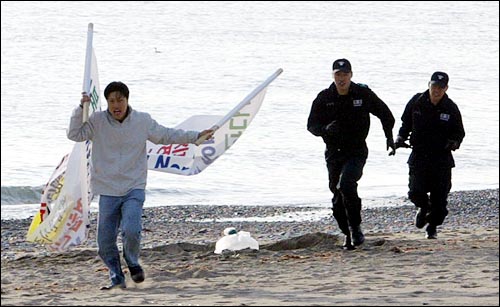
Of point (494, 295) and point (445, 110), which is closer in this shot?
point (494, 295)

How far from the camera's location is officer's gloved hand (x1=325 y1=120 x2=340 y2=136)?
10516 millimetres

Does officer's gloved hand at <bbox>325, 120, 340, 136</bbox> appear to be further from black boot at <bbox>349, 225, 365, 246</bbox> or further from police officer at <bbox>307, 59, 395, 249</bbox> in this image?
black boot at <bbox>349, 225, 365, 246</bbox>

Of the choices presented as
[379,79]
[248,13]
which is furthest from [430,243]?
[248,13]

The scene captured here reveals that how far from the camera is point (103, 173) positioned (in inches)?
333

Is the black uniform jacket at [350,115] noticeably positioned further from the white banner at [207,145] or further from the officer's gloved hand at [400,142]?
the white banner at [207,145]

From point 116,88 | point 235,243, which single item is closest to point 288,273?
point 235,243

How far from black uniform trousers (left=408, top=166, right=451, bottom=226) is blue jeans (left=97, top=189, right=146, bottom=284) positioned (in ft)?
12.1

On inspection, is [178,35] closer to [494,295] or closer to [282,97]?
[282,97]

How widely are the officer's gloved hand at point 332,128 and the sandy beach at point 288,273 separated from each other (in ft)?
3.40

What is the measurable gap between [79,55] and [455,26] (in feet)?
86.4

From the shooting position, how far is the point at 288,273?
9.48 meters

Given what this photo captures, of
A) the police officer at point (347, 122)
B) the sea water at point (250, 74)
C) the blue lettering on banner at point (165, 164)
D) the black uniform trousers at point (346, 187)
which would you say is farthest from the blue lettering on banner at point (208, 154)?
the sea water at point (250, 74)

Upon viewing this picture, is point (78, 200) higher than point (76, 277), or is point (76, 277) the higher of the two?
point (78, 200)

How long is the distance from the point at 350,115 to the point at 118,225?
2680 millimetres
